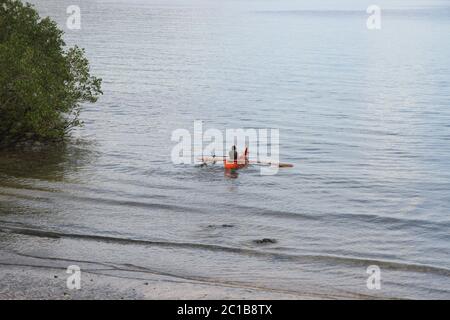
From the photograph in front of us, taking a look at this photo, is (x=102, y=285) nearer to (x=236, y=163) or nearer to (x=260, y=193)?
(x=260, y=193)

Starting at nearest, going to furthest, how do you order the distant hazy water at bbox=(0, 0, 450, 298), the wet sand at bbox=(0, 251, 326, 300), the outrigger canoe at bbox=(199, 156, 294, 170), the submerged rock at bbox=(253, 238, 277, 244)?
the wet sand at bbox=(0, 251, 326, 300)
the distant hazy water at bbox=(0, 0, 450, 298)
the submerged rock at bbox=(253, 238, 277, 244)
the outrigger canoe at bbox=(199, 156, 294, 170)

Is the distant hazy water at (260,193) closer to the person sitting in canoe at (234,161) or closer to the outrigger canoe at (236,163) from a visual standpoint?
the outrigger canoe at (236,163)

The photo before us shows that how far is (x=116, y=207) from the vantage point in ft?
158

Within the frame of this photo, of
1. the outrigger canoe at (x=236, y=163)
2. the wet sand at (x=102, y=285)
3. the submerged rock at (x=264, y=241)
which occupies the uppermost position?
the outrigger canoe at (x=236, y=163)

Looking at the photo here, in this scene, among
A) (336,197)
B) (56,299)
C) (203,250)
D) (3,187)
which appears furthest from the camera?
(336,197)

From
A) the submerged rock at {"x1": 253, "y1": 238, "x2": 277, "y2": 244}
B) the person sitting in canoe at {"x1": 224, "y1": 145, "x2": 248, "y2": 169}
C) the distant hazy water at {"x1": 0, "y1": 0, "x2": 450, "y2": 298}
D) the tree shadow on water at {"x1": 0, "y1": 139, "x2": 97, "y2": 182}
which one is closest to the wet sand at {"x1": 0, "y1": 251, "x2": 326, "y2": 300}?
the distant hazy water at {"x1": 0, "y1": 0, "x2": 450, "y2": 298}

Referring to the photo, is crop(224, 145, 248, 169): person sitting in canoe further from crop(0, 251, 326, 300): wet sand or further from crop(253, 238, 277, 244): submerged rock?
crop(0, 251, 326, 300): wet sand

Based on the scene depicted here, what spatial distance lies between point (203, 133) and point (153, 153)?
11404mm

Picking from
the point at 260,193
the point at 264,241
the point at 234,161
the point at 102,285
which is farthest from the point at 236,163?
the point at 102,285

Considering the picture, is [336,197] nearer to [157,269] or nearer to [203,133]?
[157,269]

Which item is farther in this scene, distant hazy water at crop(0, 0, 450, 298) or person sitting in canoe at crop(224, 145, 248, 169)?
person sitting in canoe at crop(224, 145, 248, 169)

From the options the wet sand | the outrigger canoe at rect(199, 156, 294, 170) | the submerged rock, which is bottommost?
the wet sand

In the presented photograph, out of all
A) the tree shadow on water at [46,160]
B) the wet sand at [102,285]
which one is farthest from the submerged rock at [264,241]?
the tree shadow on water at [46,160]
